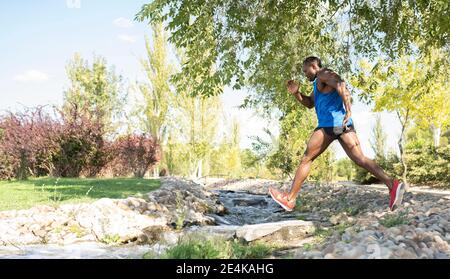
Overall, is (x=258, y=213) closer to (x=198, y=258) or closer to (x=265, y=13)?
(x=265, y=13)

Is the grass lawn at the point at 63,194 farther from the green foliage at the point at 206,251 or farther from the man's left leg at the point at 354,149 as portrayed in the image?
the man's left leg at the point at 354,149

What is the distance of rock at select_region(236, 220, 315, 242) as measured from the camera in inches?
216

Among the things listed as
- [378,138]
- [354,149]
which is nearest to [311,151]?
[354,149]

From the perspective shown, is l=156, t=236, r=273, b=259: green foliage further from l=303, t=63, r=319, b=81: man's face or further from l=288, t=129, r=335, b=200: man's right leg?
l=303, t=63, r=319, b=81: man's face

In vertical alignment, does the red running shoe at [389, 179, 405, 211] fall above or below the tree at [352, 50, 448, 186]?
below

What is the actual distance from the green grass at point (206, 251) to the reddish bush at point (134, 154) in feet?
41.6

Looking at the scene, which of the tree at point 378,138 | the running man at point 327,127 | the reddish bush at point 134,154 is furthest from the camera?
the tree at point 378,138

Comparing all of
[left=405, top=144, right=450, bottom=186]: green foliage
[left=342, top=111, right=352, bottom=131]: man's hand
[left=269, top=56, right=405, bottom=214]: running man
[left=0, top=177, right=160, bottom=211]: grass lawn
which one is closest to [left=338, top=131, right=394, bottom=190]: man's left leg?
[left=269, top=56, right=405, bottom=214]: running man

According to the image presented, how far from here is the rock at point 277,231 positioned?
5.48m

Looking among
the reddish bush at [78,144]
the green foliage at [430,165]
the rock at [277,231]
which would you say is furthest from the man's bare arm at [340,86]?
the reddish bush at [78,144]

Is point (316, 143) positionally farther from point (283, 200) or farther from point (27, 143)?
point (27, 143)

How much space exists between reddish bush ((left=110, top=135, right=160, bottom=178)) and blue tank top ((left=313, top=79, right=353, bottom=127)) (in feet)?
39.0
